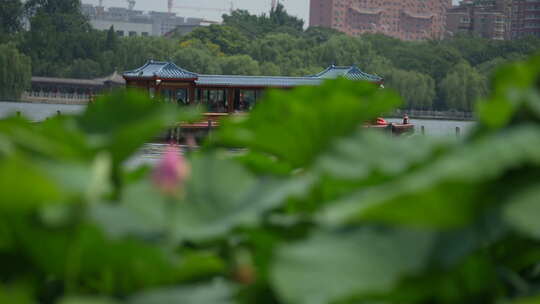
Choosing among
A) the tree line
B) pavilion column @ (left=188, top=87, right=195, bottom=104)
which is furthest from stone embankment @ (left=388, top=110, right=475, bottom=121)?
pavilion column @ (left=188, top=87, right=195, bottom=104)

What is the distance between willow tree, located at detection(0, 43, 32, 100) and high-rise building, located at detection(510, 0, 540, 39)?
325 feet

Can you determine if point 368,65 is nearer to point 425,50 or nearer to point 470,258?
point 425,50

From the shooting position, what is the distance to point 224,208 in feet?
2.23

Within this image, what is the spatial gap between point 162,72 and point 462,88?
187 feet

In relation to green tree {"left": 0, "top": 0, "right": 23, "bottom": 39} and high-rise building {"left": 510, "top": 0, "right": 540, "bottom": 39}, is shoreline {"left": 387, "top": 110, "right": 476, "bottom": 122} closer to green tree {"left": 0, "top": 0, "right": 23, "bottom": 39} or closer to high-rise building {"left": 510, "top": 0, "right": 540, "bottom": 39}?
green tree {"left": 0, "top": 0, "right": 23, "bottom": 39}

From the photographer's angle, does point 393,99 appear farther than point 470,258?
Yes

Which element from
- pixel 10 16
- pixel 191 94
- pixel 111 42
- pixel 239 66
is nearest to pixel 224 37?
pixel 111 42

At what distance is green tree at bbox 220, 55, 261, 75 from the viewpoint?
3258 inches

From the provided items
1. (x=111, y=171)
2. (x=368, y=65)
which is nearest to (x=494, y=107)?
(x=111, y=171)

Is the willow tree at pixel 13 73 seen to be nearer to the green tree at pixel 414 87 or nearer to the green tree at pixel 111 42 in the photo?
the green tree at pixel 111 42

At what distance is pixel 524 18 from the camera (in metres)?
143

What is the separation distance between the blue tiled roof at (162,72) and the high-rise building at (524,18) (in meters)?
123

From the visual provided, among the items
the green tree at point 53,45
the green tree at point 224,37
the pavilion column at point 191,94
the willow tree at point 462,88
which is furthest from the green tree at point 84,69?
the pavilion column at point 191,94

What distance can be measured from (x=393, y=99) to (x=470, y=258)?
19cm
